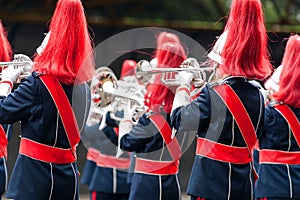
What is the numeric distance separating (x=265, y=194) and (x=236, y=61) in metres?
1.12

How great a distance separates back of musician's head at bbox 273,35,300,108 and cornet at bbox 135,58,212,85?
682mm

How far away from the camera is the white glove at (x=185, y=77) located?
4891mm

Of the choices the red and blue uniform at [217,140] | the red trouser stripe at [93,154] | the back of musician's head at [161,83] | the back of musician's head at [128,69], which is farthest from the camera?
the back of musician's head at [128,69]

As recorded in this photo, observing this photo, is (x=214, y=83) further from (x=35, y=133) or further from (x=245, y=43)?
(x=35, y=133)

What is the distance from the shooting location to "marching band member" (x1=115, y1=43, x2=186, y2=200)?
541cm

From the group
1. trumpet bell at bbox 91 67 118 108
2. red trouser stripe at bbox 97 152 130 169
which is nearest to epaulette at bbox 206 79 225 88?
trumpet bell at bbox 91 67 118 108

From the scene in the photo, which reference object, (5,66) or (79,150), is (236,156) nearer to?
(5,66)

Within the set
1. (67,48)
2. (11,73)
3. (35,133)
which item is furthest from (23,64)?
(35,133)

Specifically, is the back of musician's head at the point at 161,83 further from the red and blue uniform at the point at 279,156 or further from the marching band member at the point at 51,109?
the marching band member at the point at 51,109

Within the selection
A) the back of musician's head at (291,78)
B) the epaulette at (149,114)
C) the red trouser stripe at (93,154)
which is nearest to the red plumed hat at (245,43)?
the back of musician's head at (291,78)

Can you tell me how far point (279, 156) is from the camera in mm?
5441

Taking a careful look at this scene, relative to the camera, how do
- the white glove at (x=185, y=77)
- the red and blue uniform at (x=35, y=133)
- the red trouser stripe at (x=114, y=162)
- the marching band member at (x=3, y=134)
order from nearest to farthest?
the red and blue uniform at (x=35, y=133)
the white glove at (x=185, y=77)
the marching band member at (x=3, y=134)
the red trouser stripe at (x=114, y=162)

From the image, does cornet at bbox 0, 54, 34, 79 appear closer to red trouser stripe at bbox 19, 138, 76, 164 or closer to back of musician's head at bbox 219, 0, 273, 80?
red trouser stripe at bbox 19, 138, 76, 164

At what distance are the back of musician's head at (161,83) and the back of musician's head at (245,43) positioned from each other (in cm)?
73
